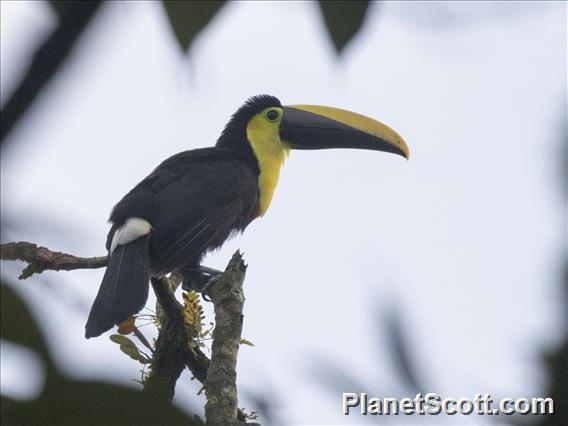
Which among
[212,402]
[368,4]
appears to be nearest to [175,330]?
[212,402]

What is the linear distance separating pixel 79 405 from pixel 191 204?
4552 mm

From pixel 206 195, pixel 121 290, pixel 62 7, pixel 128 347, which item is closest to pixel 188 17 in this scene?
pixel 62 7

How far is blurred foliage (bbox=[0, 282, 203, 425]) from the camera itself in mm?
352

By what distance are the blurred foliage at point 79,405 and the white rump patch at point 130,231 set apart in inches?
159

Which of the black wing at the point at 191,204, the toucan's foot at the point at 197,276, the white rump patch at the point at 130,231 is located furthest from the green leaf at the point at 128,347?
the toucan's foot at the point at 197,276

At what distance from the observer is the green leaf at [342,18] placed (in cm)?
53

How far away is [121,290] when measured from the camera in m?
3.83

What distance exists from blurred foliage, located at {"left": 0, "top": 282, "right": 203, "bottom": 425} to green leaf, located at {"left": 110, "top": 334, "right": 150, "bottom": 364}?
336cm

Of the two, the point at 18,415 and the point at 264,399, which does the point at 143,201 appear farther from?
the point at 18,415

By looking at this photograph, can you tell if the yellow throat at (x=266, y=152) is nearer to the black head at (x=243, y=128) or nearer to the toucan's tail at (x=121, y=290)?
the black head at (x=243, y=128)

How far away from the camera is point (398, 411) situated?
504 millimetres

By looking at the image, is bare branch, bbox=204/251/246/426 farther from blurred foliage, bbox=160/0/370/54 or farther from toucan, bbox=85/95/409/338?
blurred foliage, bbox=160/0/370/54

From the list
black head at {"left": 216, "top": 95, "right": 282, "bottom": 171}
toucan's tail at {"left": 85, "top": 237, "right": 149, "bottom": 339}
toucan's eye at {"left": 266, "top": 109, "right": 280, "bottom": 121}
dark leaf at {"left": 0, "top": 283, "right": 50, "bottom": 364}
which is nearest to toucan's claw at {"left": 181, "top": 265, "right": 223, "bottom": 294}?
toucan's tail at {"left": 85, "top": 237, "right": 149, "bottom": 339}

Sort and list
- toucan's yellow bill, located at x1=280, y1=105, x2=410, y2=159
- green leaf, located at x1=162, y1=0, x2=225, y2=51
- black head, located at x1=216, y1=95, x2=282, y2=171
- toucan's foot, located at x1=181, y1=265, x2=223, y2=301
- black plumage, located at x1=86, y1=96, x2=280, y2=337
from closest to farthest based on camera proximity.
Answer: green leaf, located at x1=162, y1=0, x2=225, y2=51
black plumage, located at x1=86, y1=96, x2=280, y2=337
toucan's foot, located at x1=181, y1=265, x2=223, y2=301
black head, located at x1=216, y1=95, x2=282, y2=171
toucan's yellow bill, located at x1=280, y1=105, x2=410, y2=159
